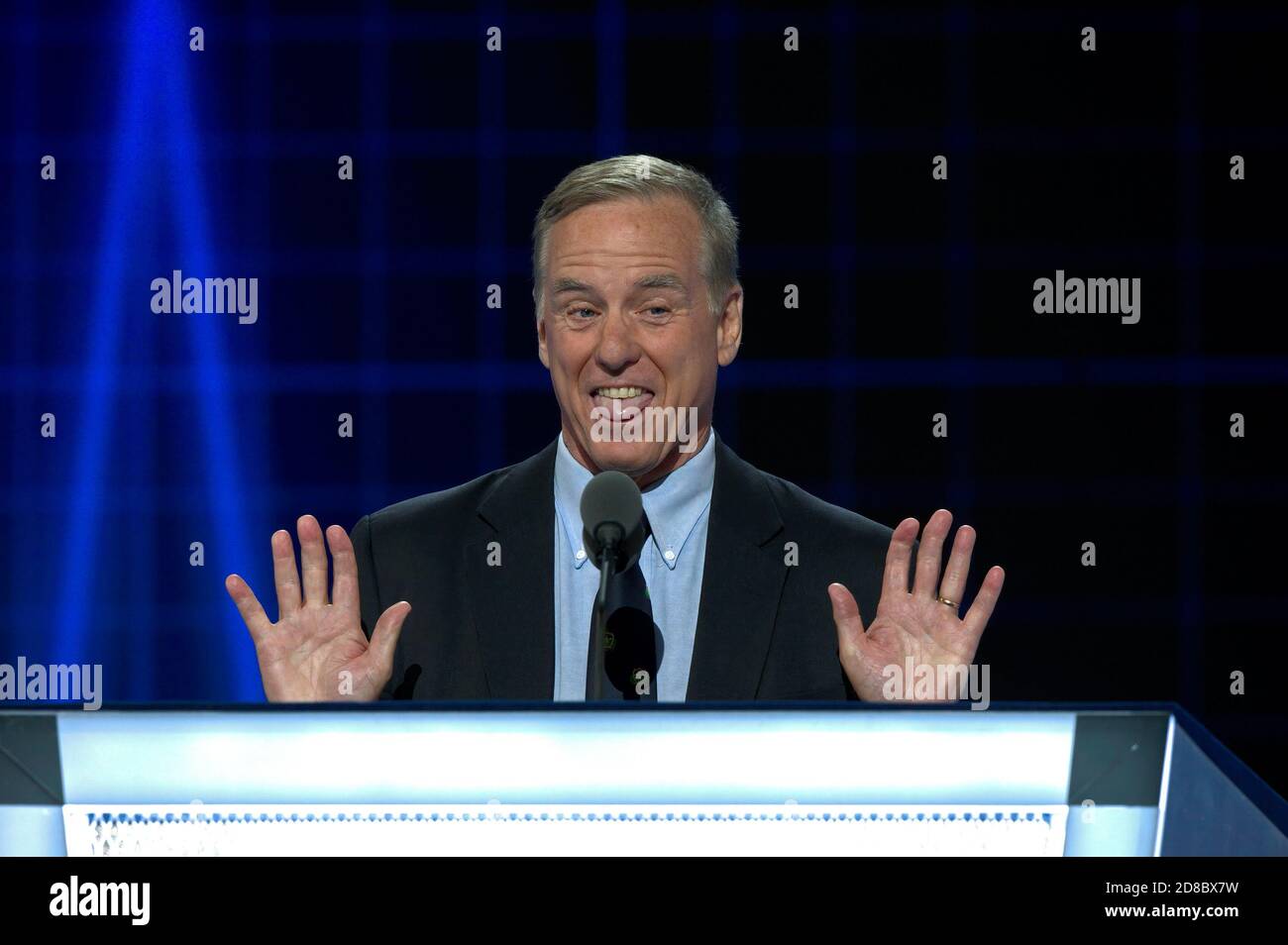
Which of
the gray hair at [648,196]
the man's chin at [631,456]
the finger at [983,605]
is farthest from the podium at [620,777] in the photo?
the gray hair at [648,196]

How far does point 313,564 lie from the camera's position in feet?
6.59

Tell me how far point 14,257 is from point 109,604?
1096 mm

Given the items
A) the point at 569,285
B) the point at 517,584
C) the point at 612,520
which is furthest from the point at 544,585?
the point at 612,520

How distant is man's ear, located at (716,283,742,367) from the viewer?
2.66 metres

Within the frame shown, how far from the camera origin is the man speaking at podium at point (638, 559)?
1949 millimetres

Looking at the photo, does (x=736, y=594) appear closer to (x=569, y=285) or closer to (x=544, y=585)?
(x=544, y=585)

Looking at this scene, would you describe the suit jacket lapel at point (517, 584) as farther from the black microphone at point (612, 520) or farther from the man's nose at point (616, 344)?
the black microphone at point (612, 520)

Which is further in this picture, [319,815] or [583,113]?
[583,113]

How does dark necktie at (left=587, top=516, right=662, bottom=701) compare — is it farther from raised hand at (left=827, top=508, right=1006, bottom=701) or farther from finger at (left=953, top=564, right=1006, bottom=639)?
finger at (left=953, top=564, right=1006, bottom=639)

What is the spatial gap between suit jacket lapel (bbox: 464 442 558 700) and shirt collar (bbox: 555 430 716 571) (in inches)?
1.0

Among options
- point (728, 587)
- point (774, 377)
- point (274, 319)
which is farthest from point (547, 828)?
point (274, 319)

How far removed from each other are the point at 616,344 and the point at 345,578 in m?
0.74
